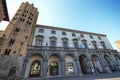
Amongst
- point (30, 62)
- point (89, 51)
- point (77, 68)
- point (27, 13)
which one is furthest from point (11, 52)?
point (89, 51)

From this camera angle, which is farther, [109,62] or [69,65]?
[109,62]

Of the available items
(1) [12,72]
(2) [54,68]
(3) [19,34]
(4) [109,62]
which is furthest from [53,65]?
(4) [109,62]

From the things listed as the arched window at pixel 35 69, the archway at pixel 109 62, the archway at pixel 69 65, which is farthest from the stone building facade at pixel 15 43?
the archway at pixel 109 62

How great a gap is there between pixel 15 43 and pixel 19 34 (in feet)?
8.78

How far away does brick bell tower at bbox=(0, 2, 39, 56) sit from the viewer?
1716 cm

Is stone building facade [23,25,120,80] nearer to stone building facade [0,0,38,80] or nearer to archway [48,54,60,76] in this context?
archway [48,54,60,76]

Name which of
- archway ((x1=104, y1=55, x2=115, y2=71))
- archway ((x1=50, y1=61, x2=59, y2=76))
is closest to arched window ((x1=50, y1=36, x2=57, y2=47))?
archway ((x1=50, y1=61, x2=59, y2=76))

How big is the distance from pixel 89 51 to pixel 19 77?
1925 cm

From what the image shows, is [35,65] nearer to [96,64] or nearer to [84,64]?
[84,64]

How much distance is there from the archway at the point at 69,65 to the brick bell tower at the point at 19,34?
1065 cm

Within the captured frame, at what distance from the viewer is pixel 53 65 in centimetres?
1895

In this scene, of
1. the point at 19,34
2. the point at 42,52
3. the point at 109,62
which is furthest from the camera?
the point at 109,62

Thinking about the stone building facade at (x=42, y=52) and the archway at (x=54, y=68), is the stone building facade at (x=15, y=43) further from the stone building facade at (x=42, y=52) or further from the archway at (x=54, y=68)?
the archway at (x=54, y=68)

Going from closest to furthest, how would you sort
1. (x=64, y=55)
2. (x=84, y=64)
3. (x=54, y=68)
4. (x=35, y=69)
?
(x=35, y=69)
(x=54, y=68)
(x=64, y=55)
(x=84, y=64)
